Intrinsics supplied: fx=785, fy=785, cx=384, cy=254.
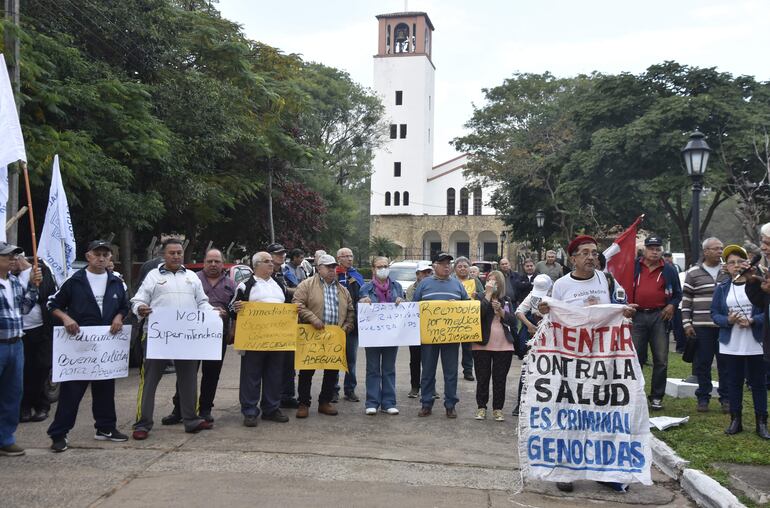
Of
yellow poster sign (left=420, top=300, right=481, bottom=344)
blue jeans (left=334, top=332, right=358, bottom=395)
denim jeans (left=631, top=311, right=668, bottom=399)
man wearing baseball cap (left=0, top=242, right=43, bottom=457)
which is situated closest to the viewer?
man wearing baseball cap (left=0, top=242, right=43, bottom=457)

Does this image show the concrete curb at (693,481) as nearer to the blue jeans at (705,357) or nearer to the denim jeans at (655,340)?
the denim jeans at (655,340)

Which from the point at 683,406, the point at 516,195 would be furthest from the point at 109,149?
the point at 516,195

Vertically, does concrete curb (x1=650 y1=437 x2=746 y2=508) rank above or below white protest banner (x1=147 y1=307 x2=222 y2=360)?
below

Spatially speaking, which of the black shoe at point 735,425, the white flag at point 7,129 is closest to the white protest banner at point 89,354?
the white flag at point 7,129

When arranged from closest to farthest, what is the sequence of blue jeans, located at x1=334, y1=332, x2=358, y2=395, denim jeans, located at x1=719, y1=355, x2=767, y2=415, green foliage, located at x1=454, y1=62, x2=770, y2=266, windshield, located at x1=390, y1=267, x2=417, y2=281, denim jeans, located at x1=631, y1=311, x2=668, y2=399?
denim jeans, located at x1=719, y1=355, x2=767, y2=415
denim jeans, located at x1=631, y1=311, x2=668, y2=399
blue jeans, located at x1=334, y1=332, x2=358, y2=395
windshield, located at x1=390, y1=267, x2=417, y2=281
green foliage, located at x1=454, y1=62, x2=770, y2=266

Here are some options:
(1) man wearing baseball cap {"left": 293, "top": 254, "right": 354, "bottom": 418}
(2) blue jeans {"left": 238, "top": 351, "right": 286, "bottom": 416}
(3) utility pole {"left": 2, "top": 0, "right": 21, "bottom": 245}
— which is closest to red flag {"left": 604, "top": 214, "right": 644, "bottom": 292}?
(1) man wearing baseball cap {"left": 293, "top": 254, "right": 354, "bottom": 418}

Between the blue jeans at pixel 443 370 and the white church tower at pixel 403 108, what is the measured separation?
65.0 m

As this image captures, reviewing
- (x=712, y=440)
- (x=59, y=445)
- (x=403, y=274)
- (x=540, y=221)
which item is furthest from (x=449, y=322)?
(x=540, y=221)

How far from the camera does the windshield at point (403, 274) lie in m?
24.2

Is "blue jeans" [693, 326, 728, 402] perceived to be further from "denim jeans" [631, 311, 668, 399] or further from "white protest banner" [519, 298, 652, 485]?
"white protest banner" [519, 298, 652, 485]

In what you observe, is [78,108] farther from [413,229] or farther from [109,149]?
[413,229]

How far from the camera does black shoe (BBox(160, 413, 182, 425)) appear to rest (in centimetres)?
831

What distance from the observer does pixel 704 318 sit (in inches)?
365

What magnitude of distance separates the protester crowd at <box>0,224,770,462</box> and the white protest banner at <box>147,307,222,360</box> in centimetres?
12
